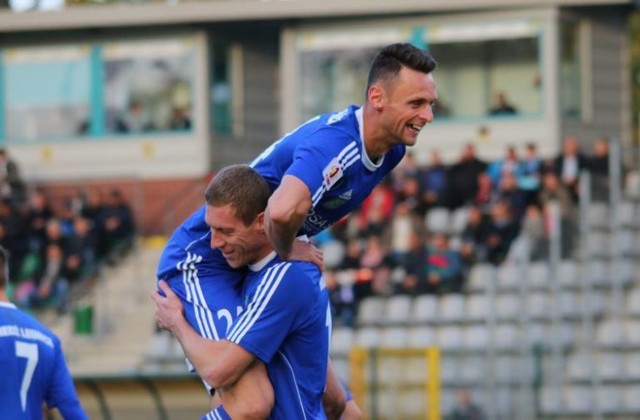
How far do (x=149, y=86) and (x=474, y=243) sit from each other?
28.8ft

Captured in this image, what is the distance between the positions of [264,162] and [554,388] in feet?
37.8

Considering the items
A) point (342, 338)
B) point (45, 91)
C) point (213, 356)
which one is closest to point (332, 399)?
point (213, 356)

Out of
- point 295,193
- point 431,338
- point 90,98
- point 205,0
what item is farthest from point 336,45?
point 295,193

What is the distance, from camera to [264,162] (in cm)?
766

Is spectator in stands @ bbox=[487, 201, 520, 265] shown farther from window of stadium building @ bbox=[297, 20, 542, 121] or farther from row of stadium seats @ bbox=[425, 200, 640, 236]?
window of stadium building @ bbox=[297, 20, 542, 121]

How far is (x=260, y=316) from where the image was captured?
24.8 ft

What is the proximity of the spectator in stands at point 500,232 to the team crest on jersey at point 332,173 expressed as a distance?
12587mm

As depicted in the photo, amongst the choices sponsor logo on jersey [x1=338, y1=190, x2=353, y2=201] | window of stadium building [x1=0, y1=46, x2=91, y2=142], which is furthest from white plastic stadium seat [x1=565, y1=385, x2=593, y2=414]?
sponsor logo on jersey [x1=338, y1=190, x2=353, y2=201]

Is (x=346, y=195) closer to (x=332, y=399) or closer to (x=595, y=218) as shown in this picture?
(x=332, y=399)

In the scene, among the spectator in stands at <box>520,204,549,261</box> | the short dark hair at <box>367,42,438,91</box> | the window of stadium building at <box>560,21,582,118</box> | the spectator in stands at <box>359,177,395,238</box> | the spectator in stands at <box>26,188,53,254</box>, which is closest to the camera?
the short dark hair at <box>367,42,438,91</box>

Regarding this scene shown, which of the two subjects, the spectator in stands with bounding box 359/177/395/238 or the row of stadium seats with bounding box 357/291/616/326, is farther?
the spectator in stands with bounding box 359/177/395/238

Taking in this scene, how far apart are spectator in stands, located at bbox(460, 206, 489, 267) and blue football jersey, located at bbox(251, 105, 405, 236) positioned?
12.3m

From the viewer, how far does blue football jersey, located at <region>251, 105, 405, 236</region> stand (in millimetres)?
7207

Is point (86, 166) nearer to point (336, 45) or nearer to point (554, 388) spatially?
point (336, 45)
